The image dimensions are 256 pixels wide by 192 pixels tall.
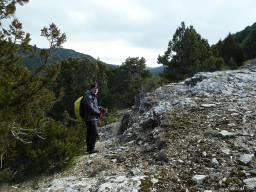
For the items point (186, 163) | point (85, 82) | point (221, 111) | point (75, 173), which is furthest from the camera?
point (85, 82)

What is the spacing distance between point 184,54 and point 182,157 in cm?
1823

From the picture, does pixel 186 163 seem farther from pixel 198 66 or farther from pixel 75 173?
pixel 198 66

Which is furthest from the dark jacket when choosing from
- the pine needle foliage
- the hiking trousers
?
the pine needle foliage

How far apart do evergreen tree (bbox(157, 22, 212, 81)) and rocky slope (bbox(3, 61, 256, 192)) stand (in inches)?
517

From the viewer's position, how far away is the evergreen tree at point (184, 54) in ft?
60.2

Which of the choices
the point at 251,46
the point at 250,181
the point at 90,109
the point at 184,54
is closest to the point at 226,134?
the point at 250,181

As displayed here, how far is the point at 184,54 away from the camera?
19203 millimetres

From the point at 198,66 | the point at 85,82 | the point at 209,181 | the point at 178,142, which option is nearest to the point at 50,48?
the point at 178,142

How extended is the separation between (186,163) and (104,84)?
1864 cm

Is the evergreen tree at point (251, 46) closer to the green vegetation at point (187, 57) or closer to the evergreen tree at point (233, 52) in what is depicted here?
the evergreen tree at point (233, 52)

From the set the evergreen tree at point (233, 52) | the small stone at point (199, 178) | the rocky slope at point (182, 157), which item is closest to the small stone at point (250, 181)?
the rocky slope at point (182, 157)

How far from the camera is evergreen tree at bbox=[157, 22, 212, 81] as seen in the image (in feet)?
60.2

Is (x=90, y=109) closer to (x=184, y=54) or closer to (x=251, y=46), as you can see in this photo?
(x=184, y=54)

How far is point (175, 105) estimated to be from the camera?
258 inches
